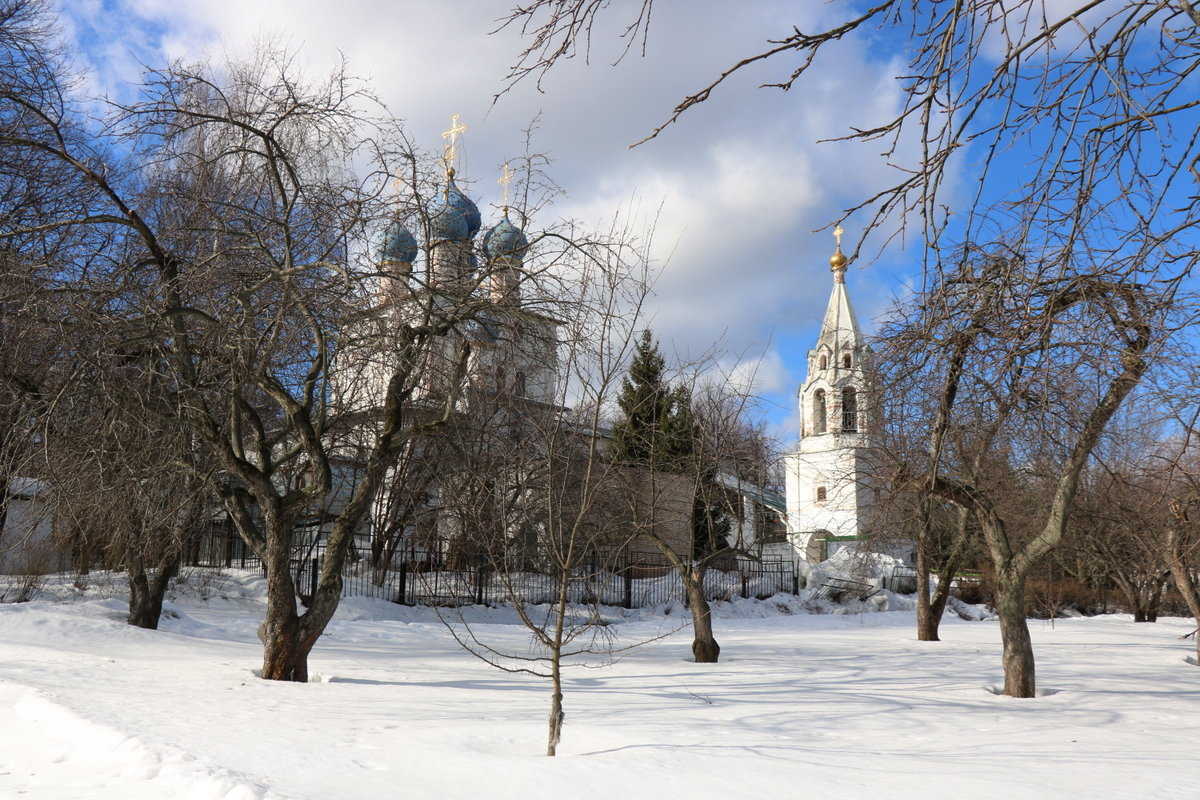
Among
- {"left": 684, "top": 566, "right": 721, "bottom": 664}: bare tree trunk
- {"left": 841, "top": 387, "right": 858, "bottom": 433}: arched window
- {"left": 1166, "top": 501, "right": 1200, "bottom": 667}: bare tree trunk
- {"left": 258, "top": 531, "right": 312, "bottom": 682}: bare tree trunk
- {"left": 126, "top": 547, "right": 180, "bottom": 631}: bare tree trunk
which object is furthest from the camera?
{"left": 1166, "top": 501, "right": 1200, "bottom": 667}: bare tree trunk

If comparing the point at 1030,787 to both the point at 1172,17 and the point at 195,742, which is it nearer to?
the point at 1172,17

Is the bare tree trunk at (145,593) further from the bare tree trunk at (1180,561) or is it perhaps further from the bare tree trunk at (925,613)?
the bare tree trunk at (1180,561)

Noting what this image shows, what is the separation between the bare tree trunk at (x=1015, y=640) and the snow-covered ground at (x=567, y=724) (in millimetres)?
322

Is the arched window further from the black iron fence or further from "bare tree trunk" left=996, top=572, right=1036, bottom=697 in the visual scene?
→ the black iron fence

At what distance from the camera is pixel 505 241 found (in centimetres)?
1036

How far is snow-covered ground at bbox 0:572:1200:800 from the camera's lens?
534cm

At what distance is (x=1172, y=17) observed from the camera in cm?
396

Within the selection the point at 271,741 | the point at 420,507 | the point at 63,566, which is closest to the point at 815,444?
the point at 420,507

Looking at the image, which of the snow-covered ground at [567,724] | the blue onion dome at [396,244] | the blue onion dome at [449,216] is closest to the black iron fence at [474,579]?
the snow-covered ground at [567,724]

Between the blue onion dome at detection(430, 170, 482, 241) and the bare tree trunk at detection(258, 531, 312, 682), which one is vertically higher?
the blue onion dome at detection(430, 170, 482, 241)

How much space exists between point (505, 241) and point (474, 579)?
12046mm

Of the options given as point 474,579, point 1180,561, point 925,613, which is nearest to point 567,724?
point 1180,561

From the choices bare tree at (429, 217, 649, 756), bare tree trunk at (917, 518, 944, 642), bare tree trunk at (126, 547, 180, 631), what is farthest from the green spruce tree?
bare tree trunk at (126, 547, 180, 631)

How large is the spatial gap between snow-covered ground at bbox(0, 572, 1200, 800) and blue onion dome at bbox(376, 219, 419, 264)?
4.34 m
